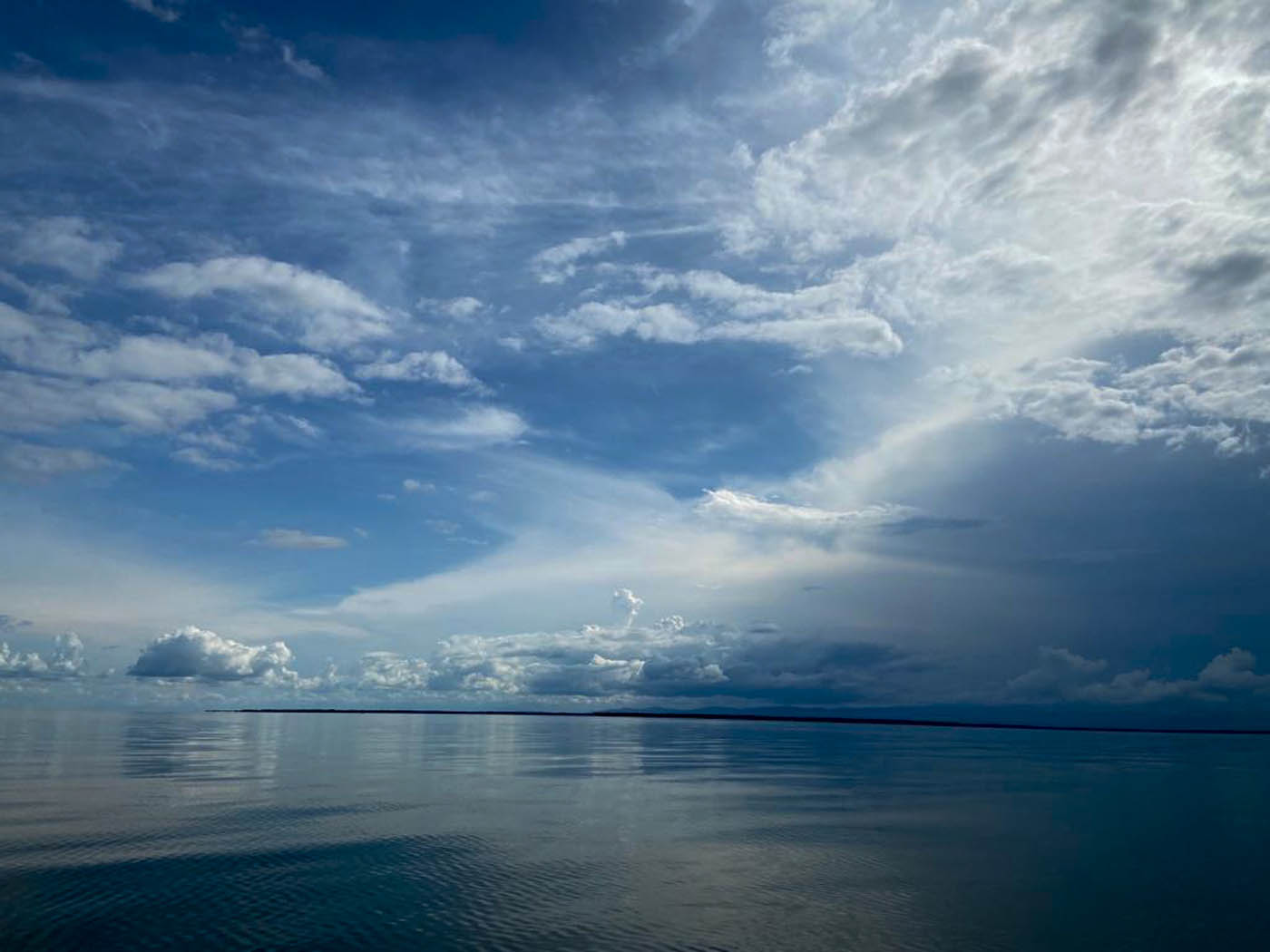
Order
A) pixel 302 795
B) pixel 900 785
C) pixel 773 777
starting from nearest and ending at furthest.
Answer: pixel 302 795 → pixel 900 785 → pixel 773 777

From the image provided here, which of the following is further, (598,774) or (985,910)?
(598,774)

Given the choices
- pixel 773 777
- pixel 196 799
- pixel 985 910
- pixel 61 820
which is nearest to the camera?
pixel 985 910

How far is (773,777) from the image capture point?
4154 inches

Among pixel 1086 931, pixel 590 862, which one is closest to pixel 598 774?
pixel 590 862

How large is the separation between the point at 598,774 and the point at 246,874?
65.8m

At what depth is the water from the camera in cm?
3381

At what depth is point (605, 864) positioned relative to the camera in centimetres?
4625

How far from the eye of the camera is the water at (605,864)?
3381cm

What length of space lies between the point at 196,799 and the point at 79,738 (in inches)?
4409

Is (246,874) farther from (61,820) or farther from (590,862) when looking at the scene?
(61,820)

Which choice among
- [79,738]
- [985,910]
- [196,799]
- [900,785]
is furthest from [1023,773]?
[79,738]

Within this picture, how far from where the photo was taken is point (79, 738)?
15362 cm

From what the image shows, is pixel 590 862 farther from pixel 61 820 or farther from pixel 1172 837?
pixel 1172 837

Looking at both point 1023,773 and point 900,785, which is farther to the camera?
point 1023,773
